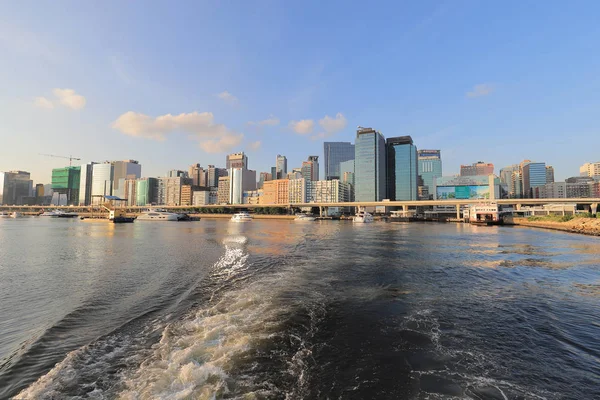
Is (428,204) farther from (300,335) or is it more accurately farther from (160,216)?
(300,335)

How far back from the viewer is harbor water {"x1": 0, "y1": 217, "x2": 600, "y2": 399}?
555cm

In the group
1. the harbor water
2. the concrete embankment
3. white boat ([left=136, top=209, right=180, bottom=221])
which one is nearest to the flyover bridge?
white boat ([left=136, top=209, right=180, bottom=221])

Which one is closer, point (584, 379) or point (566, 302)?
point (584, 379)

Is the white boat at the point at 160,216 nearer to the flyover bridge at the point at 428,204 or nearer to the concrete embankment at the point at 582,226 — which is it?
the flyover bridge at the point at 428,204

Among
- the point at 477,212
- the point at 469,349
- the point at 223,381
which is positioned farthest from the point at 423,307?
the point at 477,212

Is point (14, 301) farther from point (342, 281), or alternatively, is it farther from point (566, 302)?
point (566, 302)

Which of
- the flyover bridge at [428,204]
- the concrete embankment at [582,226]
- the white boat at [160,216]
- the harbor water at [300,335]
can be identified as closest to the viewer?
the harbor water at [300,335]

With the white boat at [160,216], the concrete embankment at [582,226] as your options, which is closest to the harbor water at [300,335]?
the concrete embankment at [582,226]

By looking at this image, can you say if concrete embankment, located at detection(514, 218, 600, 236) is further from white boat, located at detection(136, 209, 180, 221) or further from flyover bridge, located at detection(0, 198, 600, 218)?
white boat, located at detection(136, 209, 180, 221)

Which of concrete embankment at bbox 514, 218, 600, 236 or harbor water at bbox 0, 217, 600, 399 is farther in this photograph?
concrete embankment at bbox 514, 218, 600, 236

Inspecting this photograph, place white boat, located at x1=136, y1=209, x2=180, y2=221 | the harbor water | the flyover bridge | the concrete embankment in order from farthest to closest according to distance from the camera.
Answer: the flyover bridge
white boat, located at x1=136, y1=209, x2=180, y2=221
the concrete embankment
the harbor water

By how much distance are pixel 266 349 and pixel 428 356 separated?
148 inches

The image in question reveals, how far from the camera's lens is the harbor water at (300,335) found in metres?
5.55

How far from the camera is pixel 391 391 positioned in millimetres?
5344
